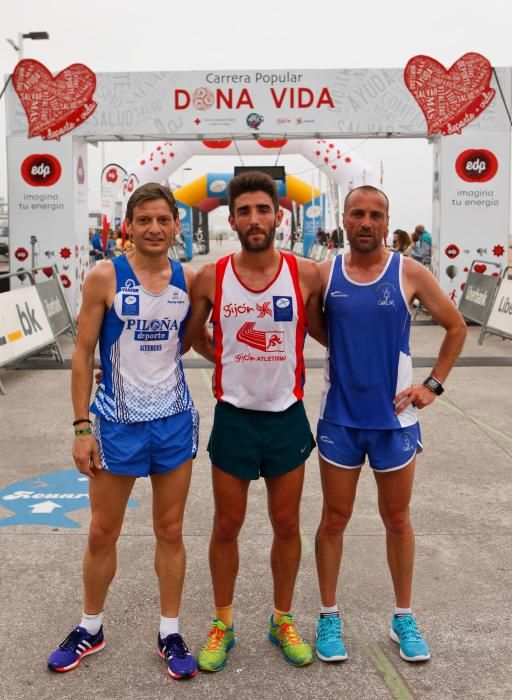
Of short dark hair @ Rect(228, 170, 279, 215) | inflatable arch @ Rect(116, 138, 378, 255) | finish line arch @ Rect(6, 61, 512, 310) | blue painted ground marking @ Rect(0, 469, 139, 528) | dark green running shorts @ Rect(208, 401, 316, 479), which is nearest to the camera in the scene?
short dark hair @ Rect(228, 170, 279, 215)

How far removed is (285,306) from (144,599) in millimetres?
1596

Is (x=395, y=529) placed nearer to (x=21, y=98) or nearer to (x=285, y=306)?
(x=285, y=306)

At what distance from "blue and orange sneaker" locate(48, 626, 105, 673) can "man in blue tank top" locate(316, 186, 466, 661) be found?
2.94 feet

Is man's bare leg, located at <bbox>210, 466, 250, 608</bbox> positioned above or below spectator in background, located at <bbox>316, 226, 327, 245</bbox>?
below

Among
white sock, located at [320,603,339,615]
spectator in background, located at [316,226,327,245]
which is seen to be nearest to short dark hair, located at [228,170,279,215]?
white sock, located at [320,603,339,615]

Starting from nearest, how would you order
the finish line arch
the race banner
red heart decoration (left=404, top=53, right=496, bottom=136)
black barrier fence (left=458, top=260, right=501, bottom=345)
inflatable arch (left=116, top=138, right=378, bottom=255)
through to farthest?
1. the race banner
2. black barrier fence (left=458, top=260, right=501, bottom=345)
3. red heart decoration (left=404, top=53, right=496, bottom=136)
4. the finish line arch
5. inflatable arch (left=116, top=138, right=378, bottom=255)

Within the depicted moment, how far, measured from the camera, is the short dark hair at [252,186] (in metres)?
2.89

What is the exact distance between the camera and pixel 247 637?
325 centimetres

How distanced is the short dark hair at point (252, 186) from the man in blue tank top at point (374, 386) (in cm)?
32

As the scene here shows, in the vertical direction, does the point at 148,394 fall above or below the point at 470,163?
below

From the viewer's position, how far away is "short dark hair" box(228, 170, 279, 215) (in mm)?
2889

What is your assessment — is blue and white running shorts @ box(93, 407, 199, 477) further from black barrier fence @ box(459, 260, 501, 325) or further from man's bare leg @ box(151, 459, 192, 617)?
black barrier fence @ box(459, 260, 501, 325)

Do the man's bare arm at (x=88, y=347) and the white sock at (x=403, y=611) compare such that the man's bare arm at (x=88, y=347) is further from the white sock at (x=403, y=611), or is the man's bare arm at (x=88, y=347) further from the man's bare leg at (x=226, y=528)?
the white sock at (x=403, y=611)

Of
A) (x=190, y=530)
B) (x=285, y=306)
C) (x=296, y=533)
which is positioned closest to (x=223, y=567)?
Answer: (x=296, y=533)
